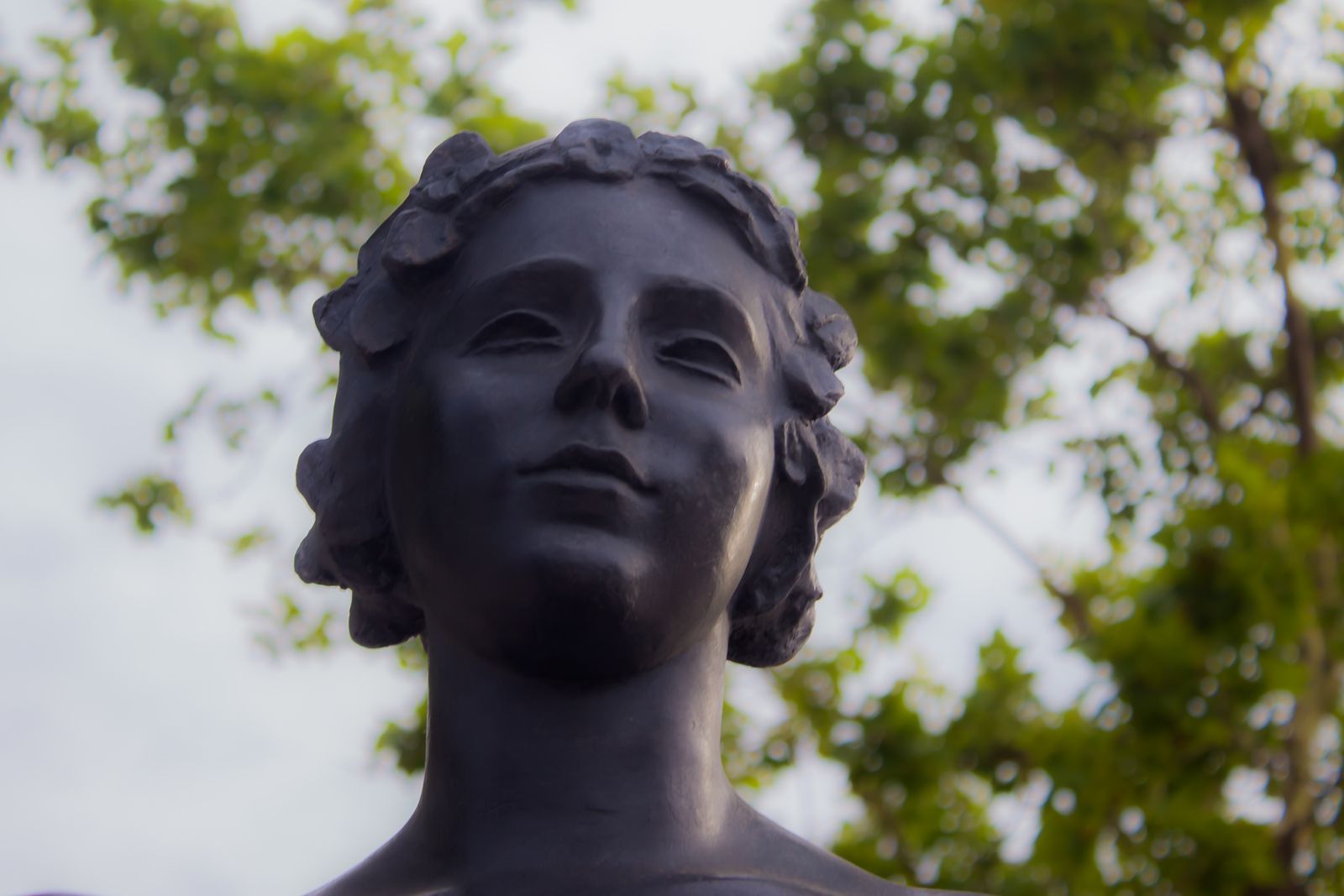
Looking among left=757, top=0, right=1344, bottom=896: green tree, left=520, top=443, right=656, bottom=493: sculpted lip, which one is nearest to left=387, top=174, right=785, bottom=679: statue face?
left=520, top=443, right=656, bottom=493: sculpted lip

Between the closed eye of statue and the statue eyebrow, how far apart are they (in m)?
0.04

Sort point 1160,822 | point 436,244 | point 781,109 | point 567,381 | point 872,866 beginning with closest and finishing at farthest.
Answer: point 567,381, point 436,244, point 1160,822, point 872,866, point 781,109

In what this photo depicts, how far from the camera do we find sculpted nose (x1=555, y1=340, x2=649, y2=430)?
12.0ft

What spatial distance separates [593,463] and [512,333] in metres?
0.39

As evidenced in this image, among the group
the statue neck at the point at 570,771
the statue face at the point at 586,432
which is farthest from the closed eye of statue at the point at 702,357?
the statue neck at the point at 570,771

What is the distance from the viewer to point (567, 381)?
3674mm

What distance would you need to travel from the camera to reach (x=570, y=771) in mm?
3729

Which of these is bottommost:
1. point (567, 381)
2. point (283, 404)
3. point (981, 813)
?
point (567, 381)

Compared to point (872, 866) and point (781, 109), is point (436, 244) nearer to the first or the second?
point (872, 866)

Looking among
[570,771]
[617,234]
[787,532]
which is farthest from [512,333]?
[570,771]

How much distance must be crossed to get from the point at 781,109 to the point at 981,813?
3.95 m

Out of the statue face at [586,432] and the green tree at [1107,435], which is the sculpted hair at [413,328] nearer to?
the statue face at [586,432]

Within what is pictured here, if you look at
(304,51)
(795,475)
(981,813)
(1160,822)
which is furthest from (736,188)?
(304,51)

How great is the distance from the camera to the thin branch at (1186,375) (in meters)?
10.1
